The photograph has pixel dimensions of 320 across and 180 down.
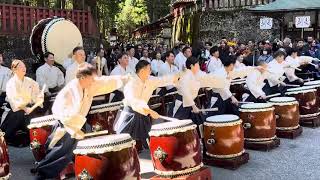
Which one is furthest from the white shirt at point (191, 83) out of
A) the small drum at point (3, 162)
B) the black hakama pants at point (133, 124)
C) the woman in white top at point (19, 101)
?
the small drum at point (3, 162)

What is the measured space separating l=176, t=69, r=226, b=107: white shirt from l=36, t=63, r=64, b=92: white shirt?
2.49 m

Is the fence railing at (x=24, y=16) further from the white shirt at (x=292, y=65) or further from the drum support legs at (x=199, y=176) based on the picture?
the drum support legs at (x=199, y=176)

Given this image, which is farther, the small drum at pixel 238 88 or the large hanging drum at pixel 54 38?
the large hanging drum at pixel 54 38

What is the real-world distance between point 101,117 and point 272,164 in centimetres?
196

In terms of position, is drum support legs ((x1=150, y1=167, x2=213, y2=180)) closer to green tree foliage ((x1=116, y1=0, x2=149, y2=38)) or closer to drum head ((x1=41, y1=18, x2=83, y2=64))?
drum head ((x1=41, y1=18, x2=83, y2=64))

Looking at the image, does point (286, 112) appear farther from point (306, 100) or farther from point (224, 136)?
point (224, 136)

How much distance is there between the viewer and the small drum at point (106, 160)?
3434mm

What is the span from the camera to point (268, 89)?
7.30m

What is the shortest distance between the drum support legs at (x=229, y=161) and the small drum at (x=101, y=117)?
1.19m

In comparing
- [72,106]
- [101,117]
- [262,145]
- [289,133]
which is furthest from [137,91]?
[289,133]

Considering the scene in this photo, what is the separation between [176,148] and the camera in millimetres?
4055

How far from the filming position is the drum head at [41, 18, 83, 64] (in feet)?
27.4

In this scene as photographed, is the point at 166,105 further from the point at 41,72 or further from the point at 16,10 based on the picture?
the point at 16,10

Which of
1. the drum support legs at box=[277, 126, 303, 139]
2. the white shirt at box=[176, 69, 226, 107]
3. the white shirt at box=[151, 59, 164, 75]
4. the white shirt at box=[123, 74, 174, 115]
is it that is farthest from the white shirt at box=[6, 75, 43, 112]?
the white shirt at box=[151, 59, 164, 75]
